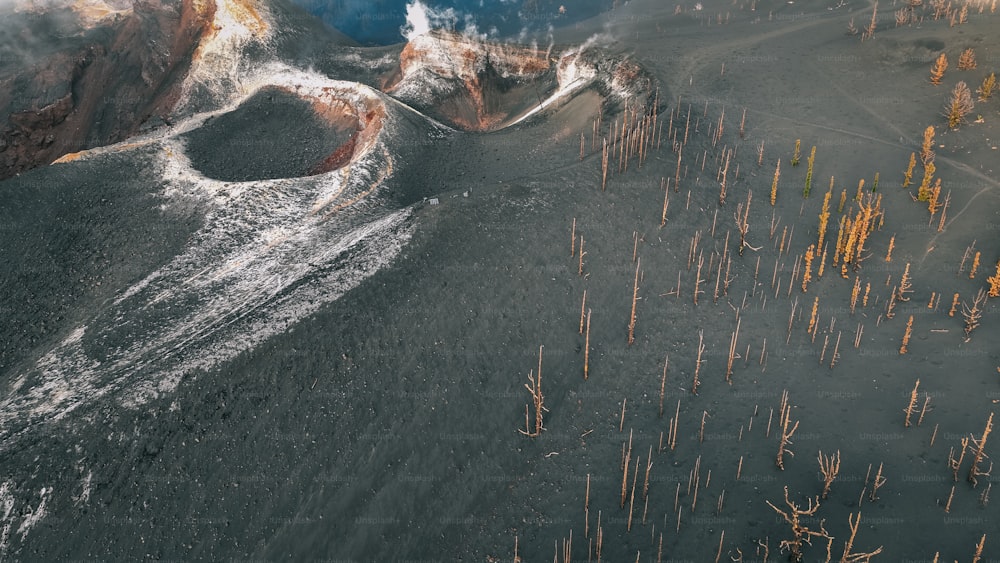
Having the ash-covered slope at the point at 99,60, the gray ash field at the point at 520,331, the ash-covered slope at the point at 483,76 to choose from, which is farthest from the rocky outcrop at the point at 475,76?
the ash-covered slope at the point at 99,60

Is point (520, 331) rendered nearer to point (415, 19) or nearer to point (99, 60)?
point (99, 60)

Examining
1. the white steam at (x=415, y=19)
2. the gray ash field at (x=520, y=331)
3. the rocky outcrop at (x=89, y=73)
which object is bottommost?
the gray ash field at (x=520, y=331)

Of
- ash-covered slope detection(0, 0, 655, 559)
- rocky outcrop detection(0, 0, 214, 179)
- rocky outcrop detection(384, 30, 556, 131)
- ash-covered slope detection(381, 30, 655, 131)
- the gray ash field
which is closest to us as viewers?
the gray ash field

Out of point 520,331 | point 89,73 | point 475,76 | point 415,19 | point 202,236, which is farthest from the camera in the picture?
point 415,19

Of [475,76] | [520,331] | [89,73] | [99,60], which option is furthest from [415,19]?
[520,331]

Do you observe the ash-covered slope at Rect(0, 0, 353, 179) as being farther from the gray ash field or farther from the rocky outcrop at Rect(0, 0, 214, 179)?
the gray ash field

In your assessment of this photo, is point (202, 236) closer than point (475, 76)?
Yes

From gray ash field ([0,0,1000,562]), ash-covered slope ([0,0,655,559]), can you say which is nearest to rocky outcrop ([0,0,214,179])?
ash-covered slope ([0,0,655,559])

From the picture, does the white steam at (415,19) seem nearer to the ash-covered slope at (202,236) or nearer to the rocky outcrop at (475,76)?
the ash-covered slope at (202,236)

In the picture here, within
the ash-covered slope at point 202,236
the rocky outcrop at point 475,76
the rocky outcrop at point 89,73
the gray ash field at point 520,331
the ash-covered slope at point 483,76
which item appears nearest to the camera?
the gray ash field at point 520,331
